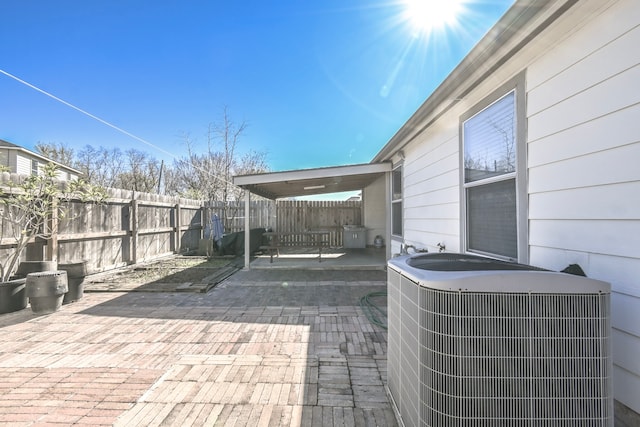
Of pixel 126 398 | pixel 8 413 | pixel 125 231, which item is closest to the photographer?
pixel 8 413

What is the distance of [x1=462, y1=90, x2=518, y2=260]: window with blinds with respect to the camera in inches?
103

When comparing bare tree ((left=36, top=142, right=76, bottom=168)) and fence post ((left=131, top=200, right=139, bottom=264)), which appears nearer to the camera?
fence post ((left=131, top=200, right=139, bottom=264))

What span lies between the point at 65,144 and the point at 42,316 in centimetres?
2169

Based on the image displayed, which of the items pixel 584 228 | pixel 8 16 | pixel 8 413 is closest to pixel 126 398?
pixel 8 413

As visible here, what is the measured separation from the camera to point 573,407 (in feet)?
4.07

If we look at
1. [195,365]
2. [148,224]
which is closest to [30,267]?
[195,365]

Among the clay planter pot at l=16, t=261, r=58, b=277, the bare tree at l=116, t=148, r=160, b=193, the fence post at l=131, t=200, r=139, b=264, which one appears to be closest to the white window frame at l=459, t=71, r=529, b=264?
the clay planter pot at l=16, t=261, r=58, b=277

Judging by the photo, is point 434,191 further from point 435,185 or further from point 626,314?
point 626,314

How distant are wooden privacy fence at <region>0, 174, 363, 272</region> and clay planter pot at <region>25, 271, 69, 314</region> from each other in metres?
1.38

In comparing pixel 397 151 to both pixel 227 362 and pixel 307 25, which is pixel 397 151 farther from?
pixel 227 362

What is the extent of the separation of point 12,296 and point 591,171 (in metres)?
6.34

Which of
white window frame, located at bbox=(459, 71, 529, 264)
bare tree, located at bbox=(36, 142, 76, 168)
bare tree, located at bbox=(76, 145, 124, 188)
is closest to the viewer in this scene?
white window frame, located at bbox=(459, 71, 529, 264)

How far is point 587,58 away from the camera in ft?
5.88

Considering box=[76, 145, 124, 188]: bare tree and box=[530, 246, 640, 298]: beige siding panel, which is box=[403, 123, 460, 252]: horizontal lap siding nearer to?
box=[530, 246, 640, 298]: beige siding panel
